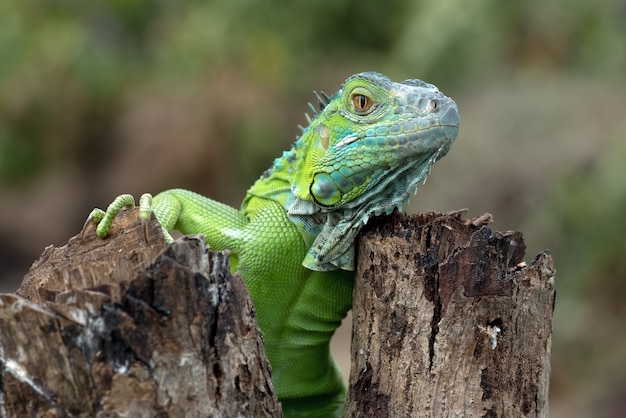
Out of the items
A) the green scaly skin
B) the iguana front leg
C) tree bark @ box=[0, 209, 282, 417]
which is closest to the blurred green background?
the green scaly skin

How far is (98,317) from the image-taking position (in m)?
3.18

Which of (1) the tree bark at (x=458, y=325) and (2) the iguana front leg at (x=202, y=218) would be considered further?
(2) the iguana front leg at (x=202, y=218)

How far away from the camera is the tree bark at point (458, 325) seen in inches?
155

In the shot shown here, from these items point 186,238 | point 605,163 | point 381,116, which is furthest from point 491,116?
point 186,238

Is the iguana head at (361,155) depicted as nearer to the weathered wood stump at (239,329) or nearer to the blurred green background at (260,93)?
the weathered wood stump at (239,329)

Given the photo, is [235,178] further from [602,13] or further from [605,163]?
[602,13]

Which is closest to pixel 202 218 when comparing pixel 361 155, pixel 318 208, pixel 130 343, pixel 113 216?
pixel 318 208

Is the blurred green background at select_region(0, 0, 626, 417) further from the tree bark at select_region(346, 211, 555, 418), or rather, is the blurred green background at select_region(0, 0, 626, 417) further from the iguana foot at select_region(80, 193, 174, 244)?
the iguana foot at select_region(80, 193, 174, 244)

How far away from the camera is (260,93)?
62.2 feet

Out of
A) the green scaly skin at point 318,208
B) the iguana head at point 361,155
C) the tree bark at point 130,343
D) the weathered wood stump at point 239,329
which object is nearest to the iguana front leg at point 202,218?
the green scaly skin at point 318,208

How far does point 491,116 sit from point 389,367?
13.8 metres

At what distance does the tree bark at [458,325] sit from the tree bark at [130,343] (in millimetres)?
987

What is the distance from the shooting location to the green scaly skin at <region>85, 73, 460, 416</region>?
430cm

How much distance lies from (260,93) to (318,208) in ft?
48.3
